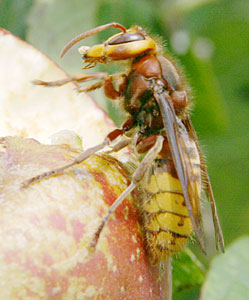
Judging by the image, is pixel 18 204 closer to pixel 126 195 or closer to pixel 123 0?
pixel 126 195

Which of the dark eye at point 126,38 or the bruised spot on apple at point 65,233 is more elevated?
the dark eye at point 126,38

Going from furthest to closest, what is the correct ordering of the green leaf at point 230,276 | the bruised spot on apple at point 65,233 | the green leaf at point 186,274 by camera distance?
the green leaf at point 186,274 → the green leaf at point 230,276 → the bruised spot on apple at point 65,233

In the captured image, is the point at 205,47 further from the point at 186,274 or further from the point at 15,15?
the point at 186,274

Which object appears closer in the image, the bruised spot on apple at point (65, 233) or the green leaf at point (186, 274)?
the bruised spot on apple at point (65, 233)

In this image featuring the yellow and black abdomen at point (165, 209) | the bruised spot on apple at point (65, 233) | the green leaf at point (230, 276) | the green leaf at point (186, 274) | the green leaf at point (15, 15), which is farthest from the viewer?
the green leaf at point (15, 15)

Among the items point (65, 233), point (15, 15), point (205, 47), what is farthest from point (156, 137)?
point (205, 47)

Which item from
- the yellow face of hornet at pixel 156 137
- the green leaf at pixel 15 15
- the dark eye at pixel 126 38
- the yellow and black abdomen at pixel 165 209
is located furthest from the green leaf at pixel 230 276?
the green leaf at pixel 15 15

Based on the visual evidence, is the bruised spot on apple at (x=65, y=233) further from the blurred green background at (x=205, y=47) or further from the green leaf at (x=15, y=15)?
the green leaf at (x=15, y=15)

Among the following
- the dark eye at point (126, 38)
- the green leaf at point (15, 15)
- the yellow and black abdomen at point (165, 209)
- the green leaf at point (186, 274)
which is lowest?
the green leaf at point (186, 274)
